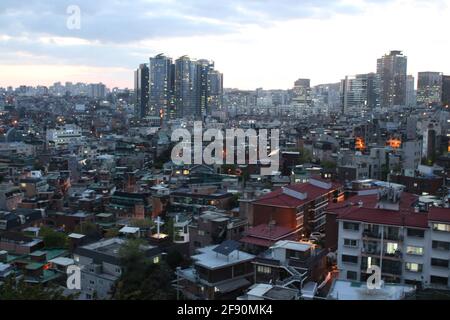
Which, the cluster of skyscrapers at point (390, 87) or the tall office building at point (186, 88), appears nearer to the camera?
the tall office building at point (186, 88)

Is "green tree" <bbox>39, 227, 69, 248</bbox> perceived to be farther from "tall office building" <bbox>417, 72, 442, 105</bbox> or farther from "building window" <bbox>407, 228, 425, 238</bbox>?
"tall office building" <bbox>417, 72, 442, 105</bbox>

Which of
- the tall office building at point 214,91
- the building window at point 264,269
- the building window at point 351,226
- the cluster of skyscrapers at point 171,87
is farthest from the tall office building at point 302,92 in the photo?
the building window at point 264,269

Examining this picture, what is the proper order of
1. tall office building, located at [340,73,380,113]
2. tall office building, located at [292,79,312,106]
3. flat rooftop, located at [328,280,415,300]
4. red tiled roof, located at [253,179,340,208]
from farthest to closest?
tall office building, located at [292,79,312,106], tall office building, located at [340,73,380,113], red tiled roof, located at [253,179,340,208], flat rooftop, located at [328,280,415,300]

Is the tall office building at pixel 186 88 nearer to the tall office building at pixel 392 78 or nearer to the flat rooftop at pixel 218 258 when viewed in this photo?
the tall office building at pixel 392 78

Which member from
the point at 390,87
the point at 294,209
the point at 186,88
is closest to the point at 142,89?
the point at 186,88

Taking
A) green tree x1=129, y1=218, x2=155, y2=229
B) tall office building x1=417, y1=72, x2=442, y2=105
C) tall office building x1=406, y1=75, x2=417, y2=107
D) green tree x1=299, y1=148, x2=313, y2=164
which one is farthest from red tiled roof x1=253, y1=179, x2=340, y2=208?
tall office building x1=406, y1=75, x2=417, y2=107
